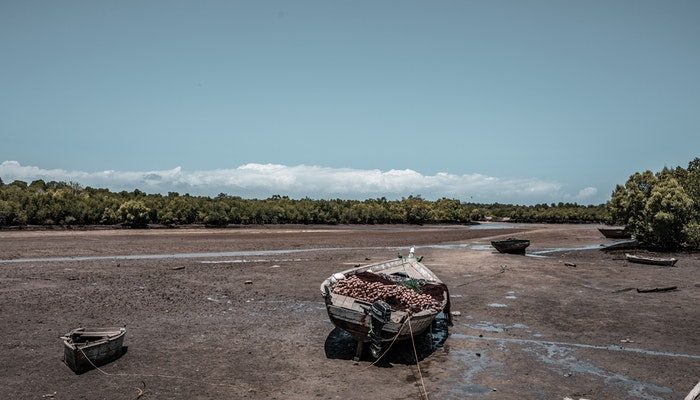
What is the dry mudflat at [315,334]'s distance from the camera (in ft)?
39.1

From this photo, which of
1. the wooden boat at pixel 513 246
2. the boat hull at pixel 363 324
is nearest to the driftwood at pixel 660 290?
the boat hull at pixel 363 324

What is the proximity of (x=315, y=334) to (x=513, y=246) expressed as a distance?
27.0 m

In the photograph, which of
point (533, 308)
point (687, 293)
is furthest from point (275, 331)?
point (687, 293)

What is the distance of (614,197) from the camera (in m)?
45.2

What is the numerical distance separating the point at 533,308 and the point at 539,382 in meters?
8.63

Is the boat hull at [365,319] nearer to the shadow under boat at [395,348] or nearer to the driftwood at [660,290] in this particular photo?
the shadow under boat at [395,348]

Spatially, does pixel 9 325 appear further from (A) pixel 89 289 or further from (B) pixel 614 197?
(B) pixel 614 197

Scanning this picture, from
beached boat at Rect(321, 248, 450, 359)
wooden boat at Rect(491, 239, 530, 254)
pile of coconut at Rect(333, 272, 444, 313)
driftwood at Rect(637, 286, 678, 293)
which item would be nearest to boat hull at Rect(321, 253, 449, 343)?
beached boat at Rect(321, 248, 450, 359)

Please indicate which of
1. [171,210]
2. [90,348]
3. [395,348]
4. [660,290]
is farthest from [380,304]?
[171,210]

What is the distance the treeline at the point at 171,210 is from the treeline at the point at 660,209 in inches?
481

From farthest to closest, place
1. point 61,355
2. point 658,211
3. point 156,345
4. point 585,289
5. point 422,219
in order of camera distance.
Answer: point 422,219 → point 658,211 → point 585,289 → point 156,345 → point 61,355

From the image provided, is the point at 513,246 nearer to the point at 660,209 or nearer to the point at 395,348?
the point at 660,209

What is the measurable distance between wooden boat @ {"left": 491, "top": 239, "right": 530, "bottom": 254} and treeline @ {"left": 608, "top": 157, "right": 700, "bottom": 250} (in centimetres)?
1163

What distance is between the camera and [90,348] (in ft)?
41.1
